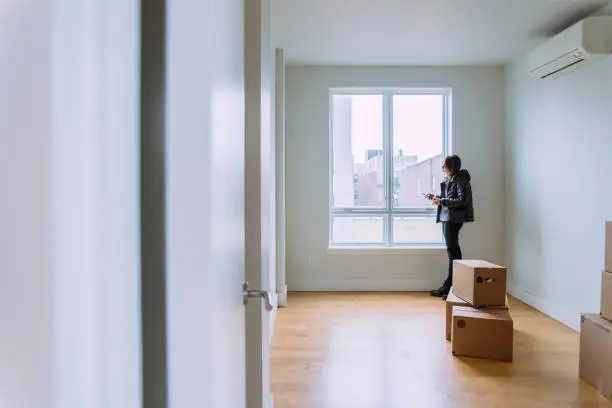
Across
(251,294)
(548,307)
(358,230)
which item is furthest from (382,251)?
(251,294)

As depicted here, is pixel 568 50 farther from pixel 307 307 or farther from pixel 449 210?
pixel 307 307

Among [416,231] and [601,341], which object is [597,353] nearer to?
[601,341]

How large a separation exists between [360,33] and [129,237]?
3.75 meters

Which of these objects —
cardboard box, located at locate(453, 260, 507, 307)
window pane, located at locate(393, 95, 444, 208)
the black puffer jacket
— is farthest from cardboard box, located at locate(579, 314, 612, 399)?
window pane, located at locate(393, 95, 444, 208)

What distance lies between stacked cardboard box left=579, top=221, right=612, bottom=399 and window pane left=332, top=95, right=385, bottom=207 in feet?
8.74

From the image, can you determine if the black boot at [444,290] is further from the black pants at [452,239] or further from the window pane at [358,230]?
the window pane at [358,230]

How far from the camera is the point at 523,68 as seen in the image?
4340mm

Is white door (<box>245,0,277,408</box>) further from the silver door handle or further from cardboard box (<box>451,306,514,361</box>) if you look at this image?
cardboard box (<box>451,306,514,361</box>)

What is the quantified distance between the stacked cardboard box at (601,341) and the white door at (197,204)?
246cm

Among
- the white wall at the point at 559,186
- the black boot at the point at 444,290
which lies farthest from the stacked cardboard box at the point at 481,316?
the black boot at the point at 444,290

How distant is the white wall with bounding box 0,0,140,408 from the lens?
0.85ft

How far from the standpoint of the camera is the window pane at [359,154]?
4.96m

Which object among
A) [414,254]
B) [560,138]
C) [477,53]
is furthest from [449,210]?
[477,53]

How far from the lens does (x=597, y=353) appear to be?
2.45 m
